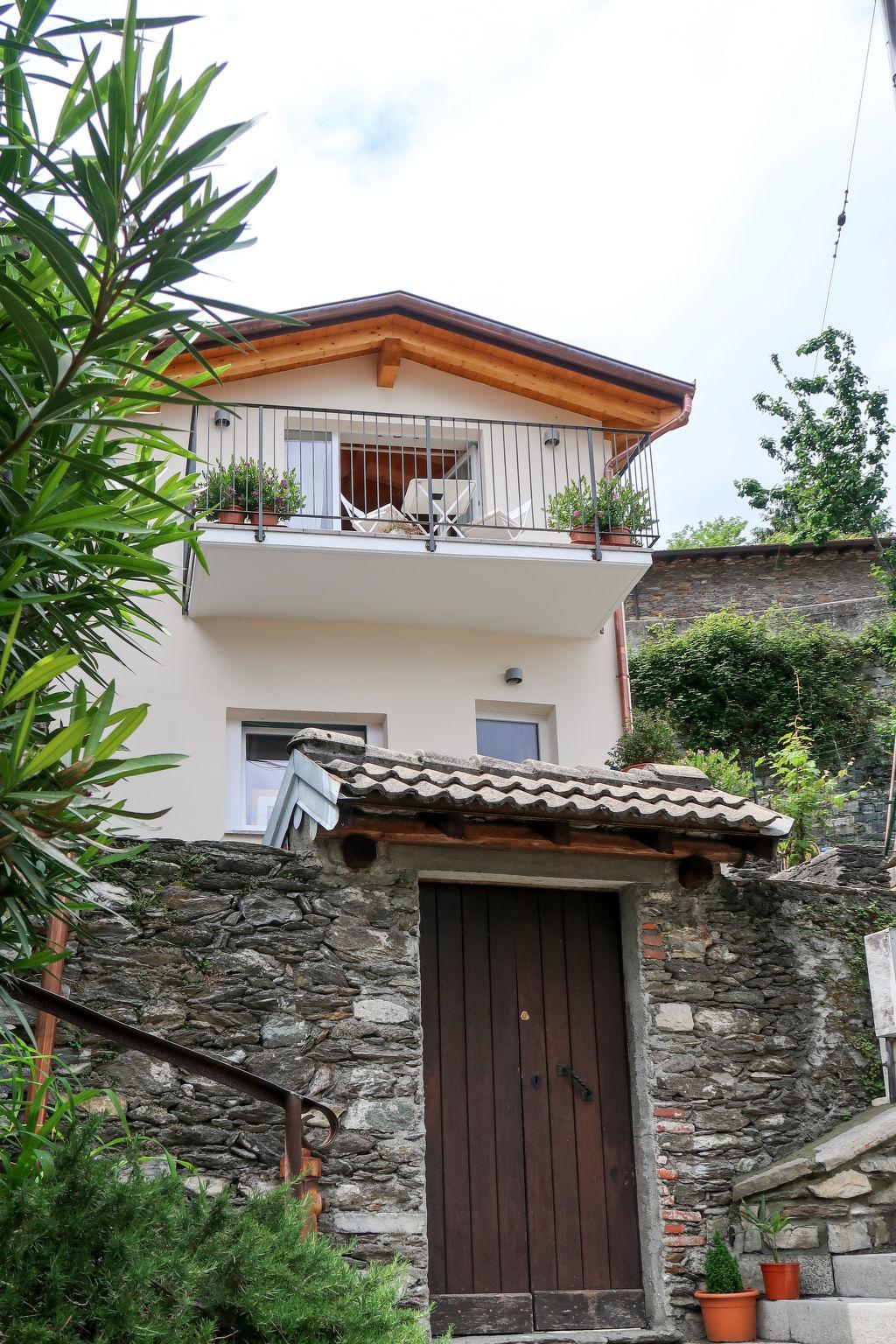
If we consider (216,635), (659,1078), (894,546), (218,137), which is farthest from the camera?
(894,546)

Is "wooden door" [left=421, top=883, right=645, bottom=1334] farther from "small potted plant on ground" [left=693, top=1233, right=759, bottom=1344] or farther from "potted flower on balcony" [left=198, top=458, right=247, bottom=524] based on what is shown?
"potted flower on balcony" [left=198, top=458, right=247, bottom=524]

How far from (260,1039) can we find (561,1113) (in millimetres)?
1610

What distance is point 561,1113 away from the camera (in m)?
6.20

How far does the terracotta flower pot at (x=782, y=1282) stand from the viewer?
571 cm

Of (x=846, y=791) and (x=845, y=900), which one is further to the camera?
(x=846, y=791)

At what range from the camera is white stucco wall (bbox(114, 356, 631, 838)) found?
29.5 ft

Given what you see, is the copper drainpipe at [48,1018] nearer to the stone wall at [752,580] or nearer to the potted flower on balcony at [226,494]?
the potted flower on balcony at [226,494]

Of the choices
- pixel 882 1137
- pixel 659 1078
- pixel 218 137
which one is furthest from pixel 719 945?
pixel 218 137

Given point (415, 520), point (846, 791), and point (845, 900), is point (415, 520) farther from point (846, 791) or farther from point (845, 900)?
point (846, 791)

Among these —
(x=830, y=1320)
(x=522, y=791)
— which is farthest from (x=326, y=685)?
(x=830, y=1320)

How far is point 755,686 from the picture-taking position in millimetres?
16219

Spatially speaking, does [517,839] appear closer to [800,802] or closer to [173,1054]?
[173,1054]

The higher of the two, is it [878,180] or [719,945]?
[878,180]

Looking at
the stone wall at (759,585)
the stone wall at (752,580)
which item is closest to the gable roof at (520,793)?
the stone wall at (759,585)
